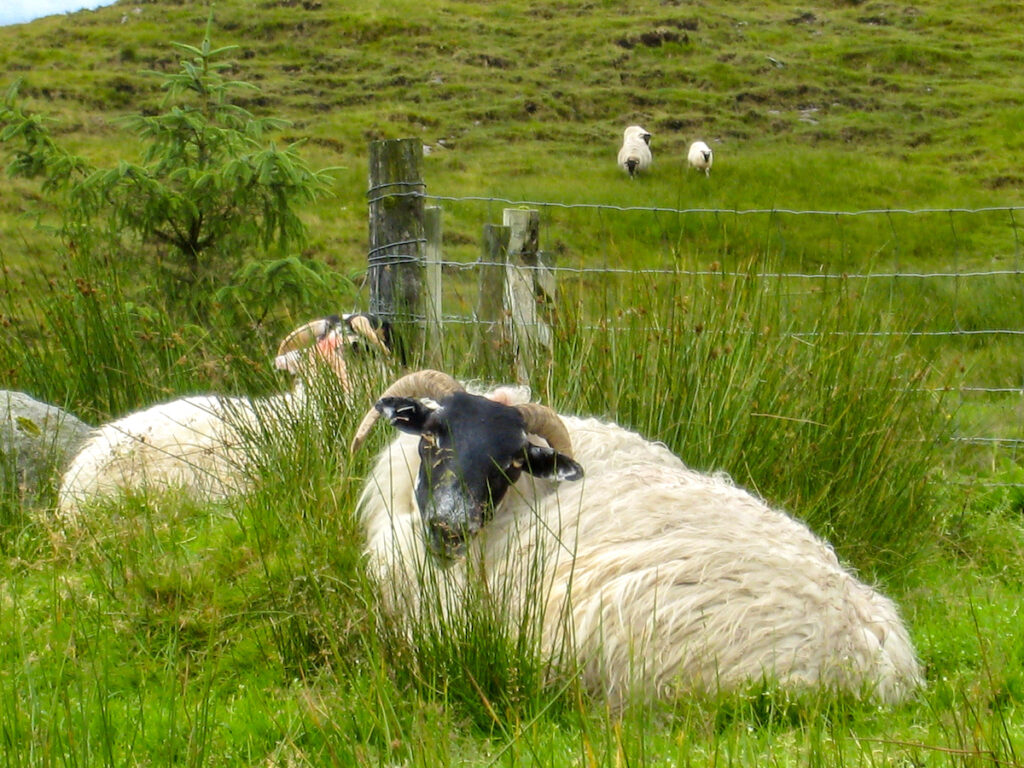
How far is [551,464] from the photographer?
15.5 ft

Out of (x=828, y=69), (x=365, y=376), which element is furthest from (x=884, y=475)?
(x=828, y=69)

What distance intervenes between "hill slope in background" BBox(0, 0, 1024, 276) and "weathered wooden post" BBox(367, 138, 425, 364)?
14.5m

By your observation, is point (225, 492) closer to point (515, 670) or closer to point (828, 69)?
point (515, 670)

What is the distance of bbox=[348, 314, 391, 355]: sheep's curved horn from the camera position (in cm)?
609

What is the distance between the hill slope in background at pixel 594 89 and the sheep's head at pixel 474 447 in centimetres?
1676

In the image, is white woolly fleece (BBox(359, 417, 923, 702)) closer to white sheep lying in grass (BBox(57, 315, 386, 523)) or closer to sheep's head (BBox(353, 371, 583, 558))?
sheep's head (BBox(353, 371, 583, 558))

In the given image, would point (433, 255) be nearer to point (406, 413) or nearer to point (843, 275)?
point (406, 413)

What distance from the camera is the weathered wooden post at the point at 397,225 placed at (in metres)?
6.98

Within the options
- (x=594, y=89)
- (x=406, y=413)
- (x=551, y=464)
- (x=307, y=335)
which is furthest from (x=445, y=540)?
(x=594, y=89)

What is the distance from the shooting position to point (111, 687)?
3.97 m

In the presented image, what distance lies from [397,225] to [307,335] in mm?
883

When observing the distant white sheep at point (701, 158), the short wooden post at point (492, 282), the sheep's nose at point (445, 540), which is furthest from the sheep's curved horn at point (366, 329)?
the distant white sheep at point (701, 158)

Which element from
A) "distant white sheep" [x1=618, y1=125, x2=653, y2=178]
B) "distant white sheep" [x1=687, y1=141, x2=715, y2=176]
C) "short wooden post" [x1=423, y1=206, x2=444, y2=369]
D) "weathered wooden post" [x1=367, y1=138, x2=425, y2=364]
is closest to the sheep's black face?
"short wooden post" [x1=423, y1=206, x2=444, y2=369]

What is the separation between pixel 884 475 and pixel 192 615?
3.41 meters
